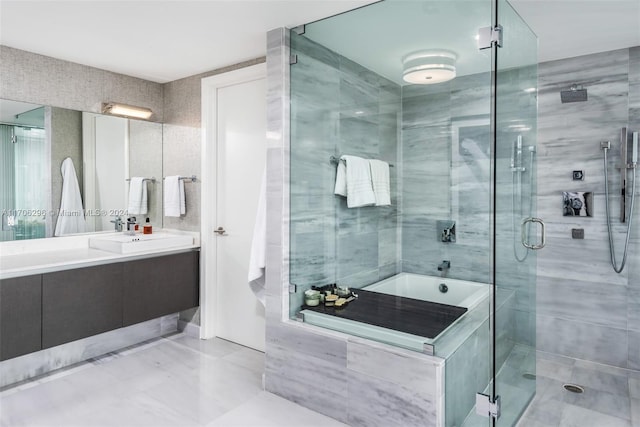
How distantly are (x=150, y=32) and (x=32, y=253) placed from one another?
1746 mm

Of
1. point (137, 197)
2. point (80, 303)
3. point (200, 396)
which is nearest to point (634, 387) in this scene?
point (200, 396)

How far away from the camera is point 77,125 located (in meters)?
3.17

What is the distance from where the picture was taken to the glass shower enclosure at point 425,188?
1861mm

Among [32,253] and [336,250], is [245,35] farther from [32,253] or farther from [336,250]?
[32,253]

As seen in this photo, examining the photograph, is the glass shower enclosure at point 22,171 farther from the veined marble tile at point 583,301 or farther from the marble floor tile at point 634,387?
the marble floor tile at point 634,387


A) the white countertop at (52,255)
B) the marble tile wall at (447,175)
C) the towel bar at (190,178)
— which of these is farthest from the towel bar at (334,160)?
the white countertop at (52,255)

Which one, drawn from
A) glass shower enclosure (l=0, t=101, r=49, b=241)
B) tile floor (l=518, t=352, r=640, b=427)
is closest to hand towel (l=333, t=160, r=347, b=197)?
tile floor (l=518, t=352, r=640, b=427)

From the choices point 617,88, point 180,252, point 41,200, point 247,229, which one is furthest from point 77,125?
point 617,88

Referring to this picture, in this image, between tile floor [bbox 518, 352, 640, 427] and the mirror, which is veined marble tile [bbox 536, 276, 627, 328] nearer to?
tile floor [bbox 518, 352, 640, 427]

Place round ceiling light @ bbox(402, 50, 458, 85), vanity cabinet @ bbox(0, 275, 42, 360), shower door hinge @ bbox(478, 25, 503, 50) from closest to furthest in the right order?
shower door hinge @ bbox(478, 25, 503, 50)
round ceiling light @ bbox(402, 50, 458, 85)
vanity cabinet @ bbox(0, 275, 42, 360)

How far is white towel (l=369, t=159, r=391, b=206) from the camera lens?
7.11 ft

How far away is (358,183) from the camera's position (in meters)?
2.32

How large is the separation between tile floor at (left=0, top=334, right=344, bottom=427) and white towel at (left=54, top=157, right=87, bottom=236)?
1.01 metres

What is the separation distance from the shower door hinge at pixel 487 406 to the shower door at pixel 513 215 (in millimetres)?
38
